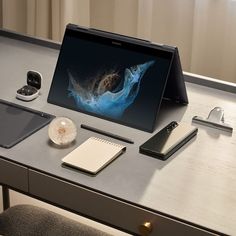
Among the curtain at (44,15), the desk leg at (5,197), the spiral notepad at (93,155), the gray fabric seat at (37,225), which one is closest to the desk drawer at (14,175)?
the spiral notepad at (93,155)

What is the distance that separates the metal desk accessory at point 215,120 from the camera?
5.43ft

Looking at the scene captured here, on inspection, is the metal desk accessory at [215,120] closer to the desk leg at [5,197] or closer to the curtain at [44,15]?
the desk leg at [5,197]

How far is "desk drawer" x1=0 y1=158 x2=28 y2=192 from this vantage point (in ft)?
4.85

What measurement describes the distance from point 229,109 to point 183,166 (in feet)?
1.18

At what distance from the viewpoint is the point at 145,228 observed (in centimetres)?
134

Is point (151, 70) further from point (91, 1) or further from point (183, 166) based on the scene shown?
point (91, 1)

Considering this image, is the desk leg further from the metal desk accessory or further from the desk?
the metal desk accessory

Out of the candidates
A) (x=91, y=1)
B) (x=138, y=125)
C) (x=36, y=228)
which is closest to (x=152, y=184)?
(x=138, y=125)

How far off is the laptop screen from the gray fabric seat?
40 centimetres

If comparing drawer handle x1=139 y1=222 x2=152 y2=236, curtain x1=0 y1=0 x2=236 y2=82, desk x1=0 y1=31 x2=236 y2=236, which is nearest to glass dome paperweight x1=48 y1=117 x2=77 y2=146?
desk x1=0 y1=31 x2=236 y2=236

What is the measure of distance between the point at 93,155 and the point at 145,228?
249 millimetres

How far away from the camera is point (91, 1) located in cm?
267

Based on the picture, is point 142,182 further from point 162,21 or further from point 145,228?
point 162,21

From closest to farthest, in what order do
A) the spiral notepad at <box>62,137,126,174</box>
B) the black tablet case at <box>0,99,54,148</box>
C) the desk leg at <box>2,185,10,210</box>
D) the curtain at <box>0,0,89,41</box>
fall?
the spiral notepad at <box>62,137,126,174</box>
the black tablet case at <box>0,99,54,148</box>
the desk leg at <box>2,185,10,210</box>
the curtain at <box>0,0,89,41</box>
